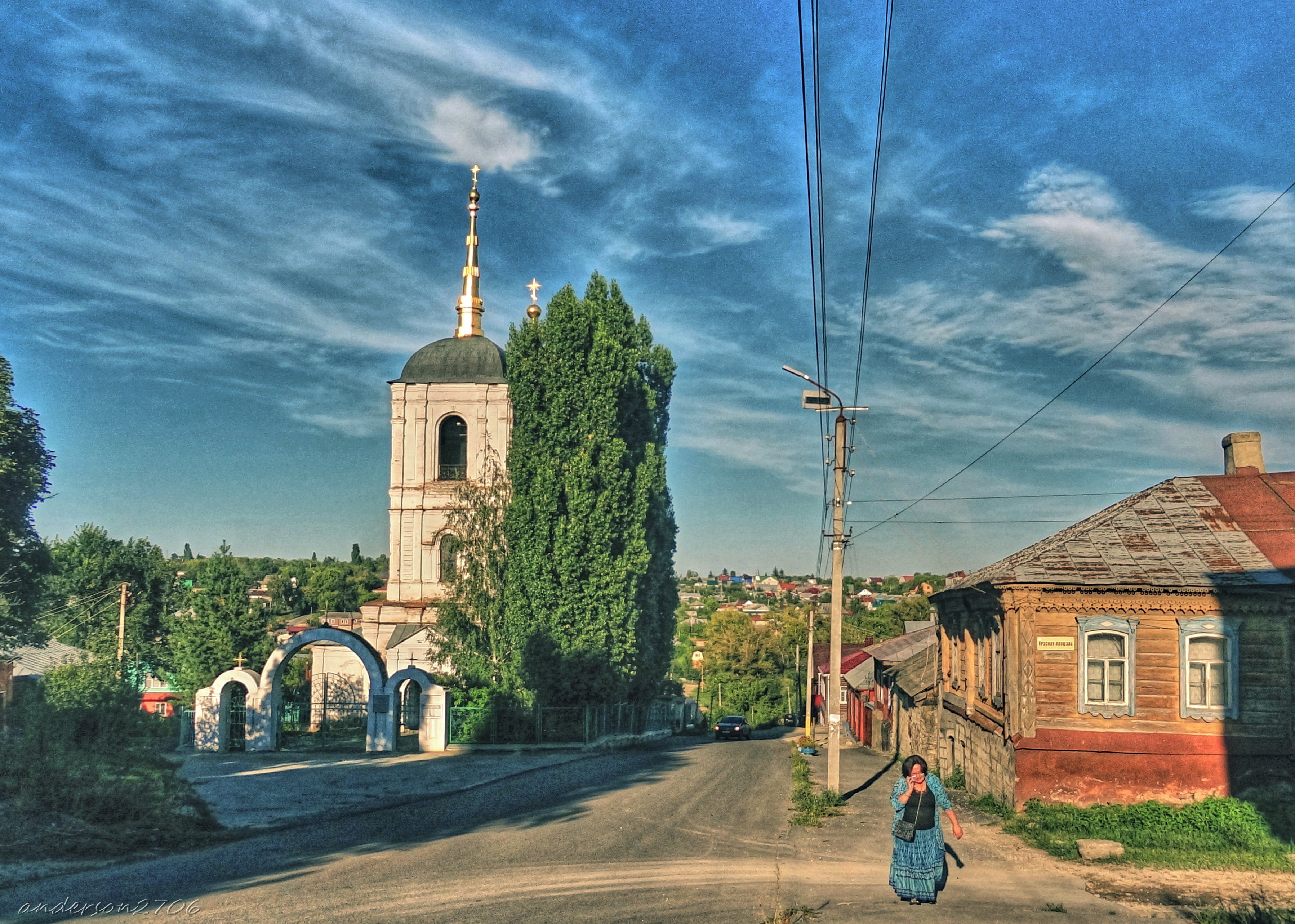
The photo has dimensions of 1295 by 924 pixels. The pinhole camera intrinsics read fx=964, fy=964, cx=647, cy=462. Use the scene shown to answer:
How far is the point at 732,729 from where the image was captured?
142 feet

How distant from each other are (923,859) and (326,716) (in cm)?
2616

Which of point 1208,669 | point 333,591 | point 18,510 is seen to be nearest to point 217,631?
point 18,510

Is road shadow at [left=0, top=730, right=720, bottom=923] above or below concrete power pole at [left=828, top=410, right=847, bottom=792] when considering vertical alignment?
below

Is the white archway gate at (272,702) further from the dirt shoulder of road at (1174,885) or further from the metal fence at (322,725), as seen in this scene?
the dirt shoulder of road at (1174,885)

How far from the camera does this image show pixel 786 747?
120ft

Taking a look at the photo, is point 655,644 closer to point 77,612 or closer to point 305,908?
point 305,908

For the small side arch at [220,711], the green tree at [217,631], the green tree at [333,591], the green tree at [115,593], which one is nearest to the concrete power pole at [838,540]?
the small side arch at [220,711]

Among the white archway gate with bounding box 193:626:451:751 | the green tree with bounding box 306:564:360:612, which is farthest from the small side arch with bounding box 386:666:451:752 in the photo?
the green tree with bounding box 306:564:360:612

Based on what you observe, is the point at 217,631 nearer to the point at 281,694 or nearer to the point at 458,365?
the point at 458,365

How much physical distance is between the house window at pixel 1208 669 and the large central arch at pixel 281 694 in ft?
62.4

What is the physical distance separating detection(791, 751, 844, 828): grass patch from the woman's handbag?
7.10 m

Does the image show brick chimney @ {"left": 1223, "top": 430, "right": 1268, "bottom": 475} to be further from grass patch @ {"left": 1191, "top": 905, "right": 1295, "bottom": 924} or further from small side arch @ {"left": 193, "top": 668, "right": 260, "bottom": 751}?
small side arch @ {"left": 193, "top": 668, "right": 260, "bottom": 751}

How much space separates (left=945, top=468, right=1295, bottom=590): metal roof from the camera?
16.6 meters

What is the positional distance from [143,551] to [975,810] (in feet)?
174
